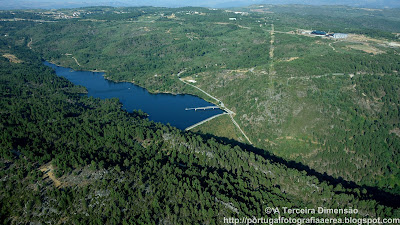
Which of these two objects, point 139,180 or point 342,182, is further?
point 342,182

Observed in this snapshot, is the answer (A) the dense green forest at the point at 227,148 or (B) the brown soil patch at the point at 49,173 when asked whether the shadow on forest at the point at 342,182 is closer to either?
(A) the dense green forest at the point at 227,148

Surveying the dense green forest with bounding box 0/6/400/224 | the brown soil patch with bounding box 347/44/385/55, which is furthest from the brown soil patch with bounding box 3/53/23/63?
the brown soil patch with bounding box 347/44/385/55

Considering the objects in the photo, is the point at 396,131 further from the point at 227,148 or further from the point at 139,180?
the point at 139,180

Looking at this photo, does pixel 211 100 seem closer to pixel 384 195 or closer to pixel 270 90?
pixel 270 90

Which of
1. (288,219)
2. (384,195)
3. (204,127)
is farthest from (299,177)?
(204,127)

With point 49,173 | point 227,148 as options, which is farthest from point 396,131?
point 49,173

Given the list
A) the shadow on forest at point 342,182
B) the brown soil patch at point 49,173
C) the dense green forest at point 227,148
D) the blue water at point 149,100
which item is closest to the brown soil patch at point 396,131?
the dense green forest at point 227,148

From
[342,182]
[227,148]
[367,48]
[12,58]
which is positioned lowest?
[342,182]

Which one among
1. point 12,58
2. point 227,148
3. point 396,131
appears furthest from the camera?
point 12,58
